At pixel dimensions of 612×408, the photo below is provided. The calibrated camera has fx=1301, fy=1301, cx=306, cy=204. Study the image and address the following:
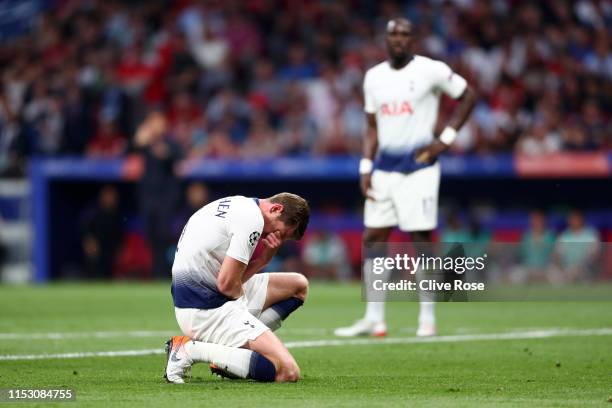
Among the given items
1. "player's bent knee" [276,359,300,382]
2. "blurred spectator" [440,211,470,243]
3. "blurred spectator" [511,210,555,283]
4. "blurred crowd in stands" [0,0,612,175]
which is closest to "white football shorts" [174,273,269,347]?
"player's bent knee" [276,359,300,382]

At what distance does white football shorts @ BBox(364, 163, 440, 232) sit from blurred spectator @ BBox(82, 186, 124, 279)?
1062cm

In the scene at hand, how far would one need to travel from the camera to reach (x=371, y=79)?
39.1ft

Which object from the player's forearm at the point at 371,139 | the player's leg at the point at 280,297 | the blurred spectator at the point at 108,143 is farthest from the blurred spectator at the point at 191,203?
the player's leg at the point at 280,297

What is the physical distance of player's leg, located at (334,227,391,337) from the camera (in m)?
11.7

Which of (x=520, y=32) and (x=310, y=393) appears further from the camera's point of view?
(x=520, y=32)

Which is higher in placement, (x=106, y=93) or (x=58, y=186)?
(x=106, y=93)

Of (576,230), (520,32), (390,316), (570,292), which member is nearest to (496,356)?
(390,316)

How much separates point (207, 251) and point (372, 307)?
3.69 m

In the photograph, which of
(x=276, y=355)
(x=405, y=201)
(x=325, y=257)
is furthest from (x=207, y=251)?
(x=325, y=257)

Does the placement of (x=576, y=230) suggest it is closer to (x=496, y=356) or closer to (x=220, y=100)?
(x=220, y=100)

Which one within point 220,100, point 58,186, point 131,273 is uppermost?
point 220,100

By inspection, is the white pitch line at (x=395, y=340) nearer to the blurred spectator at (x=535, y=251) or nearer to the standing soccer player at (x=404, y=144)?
the standing soccer player at (x=404, y=144)

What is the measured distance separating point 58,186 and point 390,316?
30.9 ft

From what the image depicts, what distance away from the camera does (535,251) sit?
63.4ft
